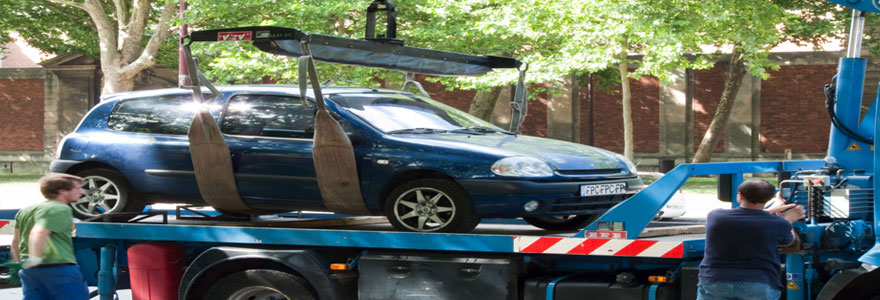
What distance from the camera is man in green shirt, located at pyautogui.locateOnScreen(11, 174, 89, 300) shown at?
6.32m

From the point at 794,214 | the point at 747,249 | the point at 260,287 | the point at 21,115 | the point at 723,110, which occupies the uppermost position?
the point at 723,110

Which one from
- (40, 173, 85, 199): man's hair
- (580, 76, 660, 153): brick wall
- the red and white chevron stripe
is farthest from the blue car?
(580, 76, 660, 153): brick wall

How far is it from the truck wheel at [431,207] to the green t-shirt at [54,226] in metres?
2.12

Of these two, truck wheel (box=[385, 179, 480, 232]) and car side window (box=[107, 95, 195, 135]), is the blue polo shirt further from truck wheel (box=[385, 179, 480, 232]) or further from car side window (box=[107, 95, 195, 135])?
car side window (box=[107, 95, 195, 135])

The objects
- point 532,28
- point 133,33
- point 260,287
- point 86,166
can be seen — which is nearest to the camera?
point 260,287

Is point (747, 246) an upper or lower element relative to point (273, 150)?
lower

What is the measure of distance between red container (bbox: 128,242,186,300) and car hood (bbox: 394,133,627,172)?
1.85 meters

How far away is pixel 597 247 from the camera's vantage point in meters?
6.30

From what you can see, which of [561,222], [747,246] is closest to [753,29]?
[561,222]

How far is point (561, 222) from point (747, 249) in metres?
2.74

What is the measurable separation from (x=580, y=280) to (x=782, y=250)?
121 centimetres

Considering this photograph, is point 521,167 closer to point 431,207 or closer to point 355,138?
point 431,207

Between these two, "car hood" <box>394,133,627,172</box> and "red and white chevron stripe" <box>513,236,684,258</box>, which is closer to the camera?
"red and white chevron stripe" <box>513,236,684,258</box>

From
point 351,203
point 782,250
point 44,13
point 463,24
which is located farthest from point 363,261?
point 44,13
